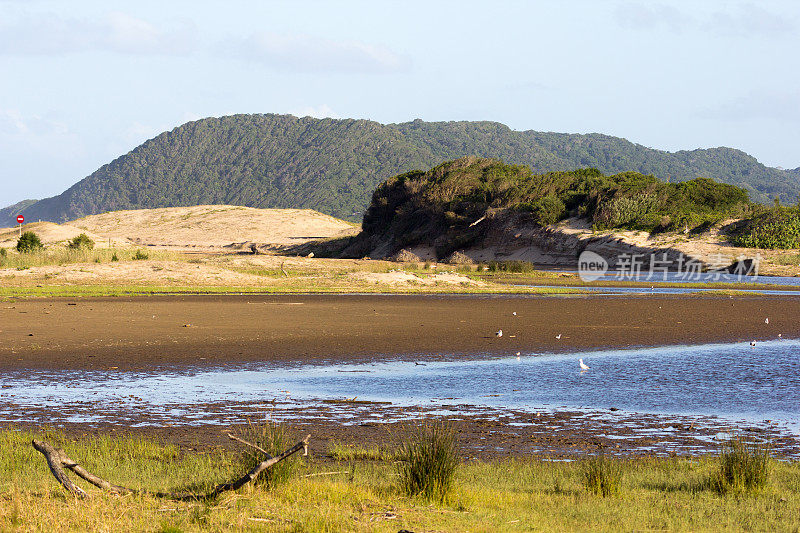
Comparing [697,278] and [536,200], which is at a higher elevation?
[536,200]

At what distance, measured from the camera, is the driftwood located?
21.6 ft

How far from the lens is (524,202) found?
7944 cm

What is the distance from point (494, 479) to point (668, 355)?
40.9 ft

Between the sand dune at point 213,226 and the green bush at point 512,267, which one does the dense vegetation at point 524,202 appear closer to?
the green bush at point 512,267

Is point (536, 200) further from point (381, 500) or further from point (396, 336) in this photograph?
point (381, 500)

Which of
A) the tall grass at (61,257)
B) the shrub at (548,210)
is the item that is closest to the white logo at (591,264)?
the shrub at (548,210)

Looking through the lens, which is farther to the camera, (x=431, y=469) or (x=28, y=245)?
(x=28, y=245)

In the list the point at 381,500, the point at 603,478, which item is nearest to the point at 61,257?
the point at 381,500

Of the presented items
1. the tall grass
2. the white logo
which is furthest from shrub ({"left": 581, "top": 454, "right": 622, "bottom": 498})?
the white logo

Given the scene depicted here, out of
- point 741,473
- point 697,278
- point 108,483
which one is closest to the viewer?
point 108,483

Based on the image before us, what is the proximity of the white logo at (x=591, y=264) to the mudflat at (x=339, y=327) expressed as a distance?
2454 cm

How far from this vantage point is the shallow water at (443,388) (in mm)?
12711

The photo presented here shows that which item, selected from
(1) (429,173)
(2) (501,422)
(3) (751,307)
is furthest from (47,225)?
(2) (501,422)

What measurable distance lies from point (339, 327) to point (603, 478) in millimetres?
17614
